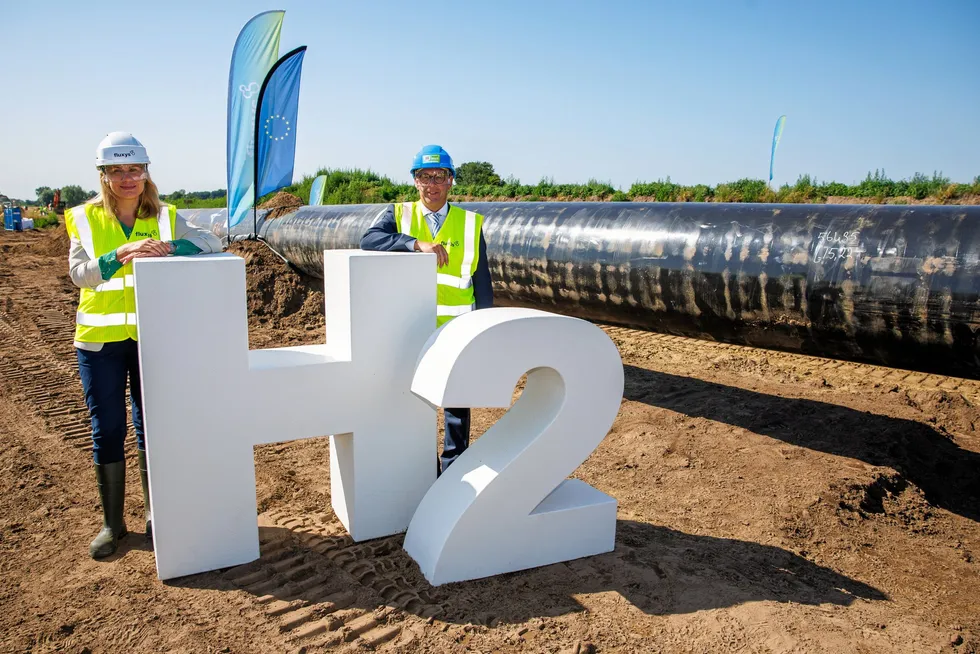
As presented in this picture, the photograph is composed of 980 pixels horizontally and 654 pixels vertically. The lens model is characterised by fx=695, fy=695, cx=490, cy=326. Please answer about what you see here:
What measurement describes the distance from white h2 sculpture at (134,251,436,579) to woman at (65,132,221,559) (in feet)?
1.25

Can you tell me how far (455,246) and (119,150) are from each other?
1697 mm

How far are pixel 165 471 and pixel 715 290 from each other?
358 cm

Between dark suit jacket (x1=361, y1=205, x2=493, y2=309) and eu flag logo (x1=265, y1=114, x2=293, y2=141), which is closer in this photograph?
dark suit jacket (x1=361, y1=205, x2=493, y2=309)

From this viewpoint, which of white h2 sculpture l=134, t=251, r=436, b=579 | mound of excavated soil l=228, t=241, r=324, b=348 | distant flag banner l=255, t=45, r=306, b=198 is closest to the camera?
white h2 sculpture l=134, t=251, r=436, b=579

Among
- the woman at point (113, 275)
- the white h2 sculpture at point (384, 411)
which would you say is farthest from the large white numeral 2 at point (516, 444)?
the woman at point (113, 275)

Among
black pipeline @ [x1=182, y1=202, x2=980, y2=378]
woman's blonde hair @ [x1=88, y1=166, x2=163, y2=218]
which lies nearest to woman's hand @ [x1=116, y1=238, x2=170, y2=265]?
woman's blonde hair @ [x1=88, y1=166, x2=163, y2=218]

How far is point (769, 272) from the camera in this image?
4.53 m

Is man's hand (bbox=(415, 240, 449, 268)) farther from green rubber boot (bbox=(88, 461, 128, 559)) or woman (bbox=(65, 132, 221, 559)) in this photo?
green rubber boot (bbox=(88, 461, 128, 559))

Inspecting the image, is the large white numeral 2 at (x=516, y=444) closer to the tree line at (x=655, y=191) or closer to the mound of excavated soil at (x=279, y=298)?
the mound of excavated soil at (x=279, y=298)

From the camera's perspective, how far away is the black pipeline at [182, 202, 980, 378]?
154 inches

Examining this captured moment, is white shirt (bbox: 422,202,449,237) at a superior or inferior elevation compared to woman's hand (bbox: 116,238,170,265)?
superior

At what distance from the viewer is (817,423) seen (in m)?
5.30

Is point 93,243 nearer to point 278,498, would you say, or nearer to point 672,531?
point 278,498

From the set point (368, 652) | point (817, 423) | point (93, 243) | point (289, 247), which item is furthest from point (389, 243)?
point (289, 247)
